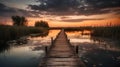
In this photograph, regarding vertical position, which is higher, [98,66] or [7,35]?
[7,35]

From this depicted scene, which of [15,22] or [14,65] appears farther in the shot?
[15,22]

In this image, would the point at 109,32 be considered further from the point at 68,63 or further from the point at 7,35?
the point at 68,63

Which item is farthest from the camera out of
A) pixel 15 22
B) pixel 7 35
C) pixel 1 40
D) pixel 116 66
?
pixel 15 22

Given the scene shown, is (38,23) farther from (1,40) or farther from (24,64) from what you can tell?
(24,64)

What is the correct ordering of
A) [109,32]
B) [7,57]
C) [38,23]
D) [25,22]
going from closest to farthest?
[7,57] < [109,32] < [25,22] < [38,23]

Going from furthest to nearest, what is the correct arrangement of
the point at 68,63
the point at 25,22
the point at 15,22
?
the point at 25,22, the point at 15,22, the point at 68,63

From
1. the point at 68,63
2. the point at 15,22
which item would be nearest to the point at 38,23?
the point at 15,22

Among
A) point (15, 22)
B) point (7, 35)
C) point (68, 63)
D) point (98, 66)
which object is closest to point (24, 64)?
point (68, 63)

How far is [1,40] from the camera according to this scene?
2173 centimetres

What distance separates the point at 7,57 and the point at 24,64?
2.81 m

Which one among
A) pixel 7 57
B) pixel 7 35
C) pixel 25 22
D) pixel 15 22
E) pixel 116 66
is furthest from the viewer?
pixel 25 22

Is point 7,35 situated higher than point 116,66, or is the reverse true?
point 7,35

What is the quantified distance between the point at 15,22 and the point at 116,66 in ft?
240

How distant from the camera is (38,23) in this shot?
96.5 m
